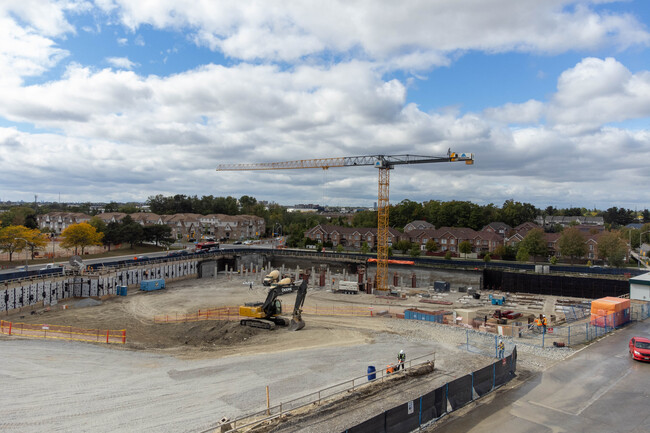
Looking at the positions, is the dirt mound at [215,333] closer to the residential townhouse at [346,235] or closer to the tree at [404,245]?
the tree at [404,245]

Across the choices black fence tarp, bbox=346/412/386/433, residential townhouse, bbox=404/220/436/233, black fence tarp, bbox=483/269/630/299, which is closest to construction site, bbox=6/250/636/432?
black fence tarp, bbox=346/412/386/433

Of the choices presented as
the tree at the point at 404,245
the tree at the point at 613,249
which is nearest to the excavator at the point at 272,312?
the tree at the point at 613,249

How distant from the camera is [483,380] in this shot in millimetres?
17984

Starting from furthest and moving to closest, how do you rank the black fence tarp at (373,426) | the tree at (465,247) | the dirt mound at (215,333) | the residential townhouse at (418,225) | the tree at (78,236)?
the residential townhouse at (418,225)
the tree at (465,247)
the tree at (78,236)
the dirt mound at (215,333)
the black fence tarp at (373,426)

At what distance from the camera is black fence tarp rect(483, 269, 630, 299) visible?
51800 mm

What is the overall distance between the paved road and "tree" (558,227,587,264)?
61.7m

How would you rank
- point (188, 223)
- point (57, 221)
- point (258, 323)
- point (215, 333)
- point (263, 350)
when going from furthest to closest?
point (57, 221) < point (188, 223) < point (258, 323) < point (215, 333) < point (263, 350)

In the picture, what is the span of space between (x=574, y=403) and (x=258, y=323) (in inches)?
889

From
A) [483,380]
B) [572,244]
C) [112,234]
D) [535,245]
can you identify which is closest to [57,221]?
[112,234]

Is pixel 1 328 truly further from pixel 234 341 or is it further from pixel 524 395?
pixel 524 395

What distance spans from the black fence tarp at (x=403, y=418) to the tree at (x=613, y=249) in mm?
69391

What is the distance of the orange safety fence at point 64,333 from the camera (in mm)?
29203

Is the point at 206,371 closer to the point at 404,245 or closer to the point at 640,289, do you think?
the point at 640,289

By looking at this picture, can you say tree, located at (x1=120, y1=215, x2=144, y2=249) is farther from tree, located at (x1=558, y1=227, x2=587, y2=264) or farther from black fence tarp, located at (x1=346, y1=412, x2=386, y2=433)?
tree, located at (x1=558, y1=227, x2=587, y2=264)
